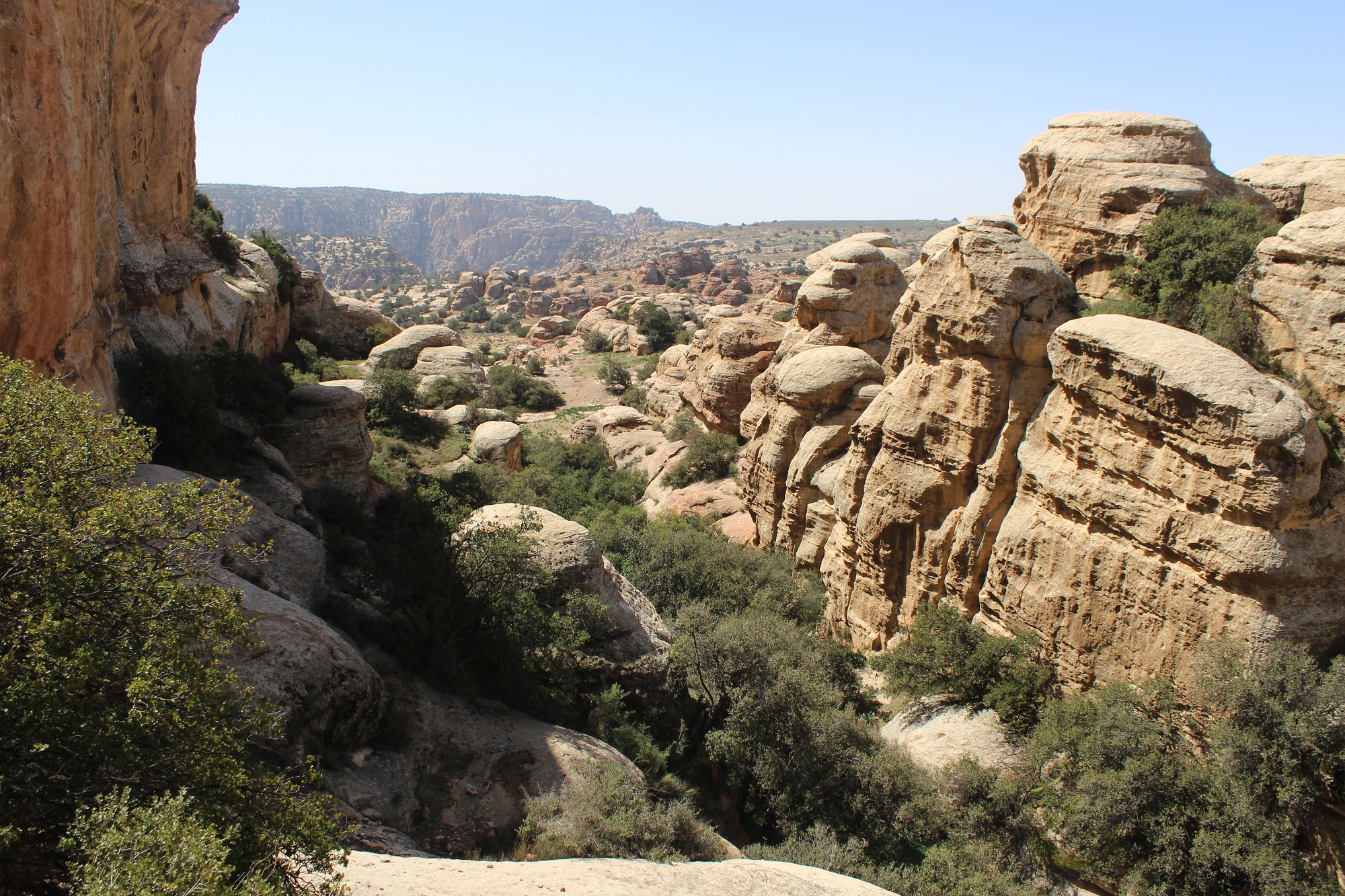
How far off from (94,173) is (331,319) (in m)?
25.5

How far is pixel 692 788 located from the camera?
537 inches

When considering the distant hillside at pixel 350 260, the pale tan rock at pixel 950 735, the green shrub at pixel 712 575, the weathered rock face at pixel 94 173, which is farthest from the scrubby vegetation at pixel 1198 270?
the distant hillside at pixel 350 260

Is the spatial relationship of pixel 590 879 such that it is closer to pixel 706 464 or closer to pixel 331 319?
pixel 706 464

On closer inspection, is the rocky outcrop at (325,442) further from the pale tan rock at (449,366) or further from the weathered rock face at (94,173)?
the pale tan rock at (449,366)

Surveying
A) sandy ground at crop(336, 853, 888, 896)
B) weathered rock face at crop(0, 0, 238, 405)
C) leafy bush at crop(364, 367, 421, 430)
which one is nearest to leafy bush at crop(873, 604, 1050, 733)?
sandy ground at crop(336, 853, 888, 896)

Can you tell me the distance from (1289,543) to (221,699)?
44.7ft

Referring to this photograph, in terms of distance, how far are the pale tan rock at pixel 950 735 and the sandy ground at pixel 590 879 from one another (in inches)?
189

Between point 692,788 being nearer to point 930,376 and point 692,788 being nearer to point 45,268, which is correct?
point 930,376

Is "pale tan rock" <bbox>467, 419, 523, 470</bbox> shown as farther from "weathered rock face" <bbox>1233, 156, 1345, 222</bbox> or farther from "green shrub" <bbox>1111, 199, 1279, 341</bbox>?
"weathered rock face" <bbox>1233, 156, 1345, 222</bbox>

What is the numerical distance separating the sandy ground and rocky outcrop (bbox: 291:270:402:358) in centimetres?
3103

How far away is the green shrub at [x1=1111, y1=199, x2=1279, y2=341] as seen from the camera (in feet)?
47.4

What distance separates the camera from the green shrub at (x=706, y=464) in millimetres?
30391

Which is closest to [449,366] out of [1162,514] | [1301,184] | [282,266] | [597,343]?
[282,266]

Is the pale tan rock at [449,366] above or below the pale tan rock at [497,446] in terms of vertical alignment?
above
